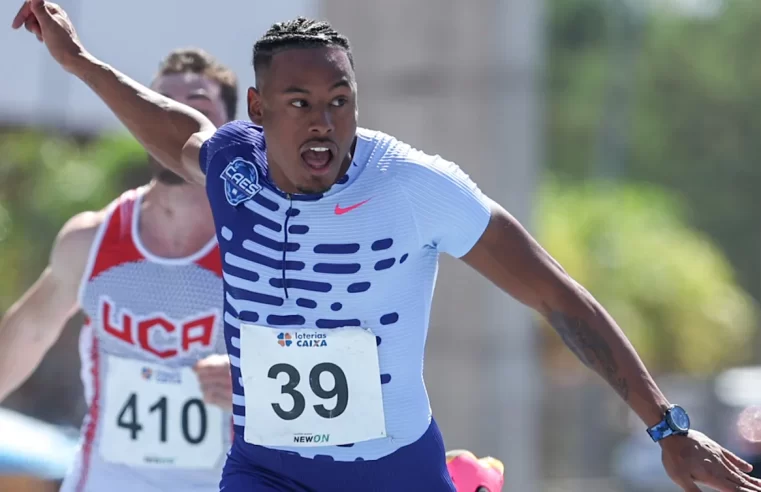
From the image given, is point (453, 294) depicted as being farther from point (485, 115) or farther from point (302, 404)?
point (302, 404)

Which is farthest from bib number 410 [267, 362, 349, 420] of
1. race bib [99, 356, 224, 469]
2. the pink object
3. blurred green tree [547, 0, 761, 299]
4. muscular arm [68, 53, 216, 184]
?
blurred green tree [547, 0, 761, 299]

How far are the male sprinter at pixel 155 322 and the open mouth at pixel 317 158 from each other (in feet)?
4.21

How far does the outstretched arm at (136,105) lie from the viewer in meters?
4.03

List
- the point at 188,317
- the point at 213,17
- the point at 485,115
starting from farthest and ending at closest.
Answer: the point at 485,115 < the point at 213,17 < the point at 188,317

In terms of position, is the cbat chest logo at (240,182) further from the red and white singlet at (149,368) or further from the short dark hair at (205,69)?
the short dark hair at (205,69)

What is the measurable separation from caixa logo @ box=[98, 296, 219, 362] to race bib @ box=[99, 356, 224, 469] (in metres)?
0.06

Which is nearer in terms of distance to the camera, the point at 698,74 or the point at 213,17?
the point at 213,17

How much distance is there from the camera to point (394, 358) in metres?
3.52

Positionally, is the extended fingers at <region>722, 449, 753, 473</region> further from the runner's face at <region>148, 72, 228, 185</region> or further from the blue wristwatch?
the runner's face at <region>148, 72, 228, 185</region>

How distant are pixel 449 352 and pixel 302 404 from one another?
7441mm

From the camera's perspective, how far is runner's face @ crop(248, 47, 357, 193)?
3.40 m

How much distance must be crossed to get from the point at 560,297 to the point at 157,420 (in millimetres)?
1752

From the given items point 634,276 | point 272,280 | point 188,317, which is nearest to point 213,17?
point 188,317

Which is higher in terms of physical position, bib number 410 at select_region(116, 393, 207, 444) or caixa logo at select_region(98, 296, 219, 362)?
caixa logo at select_region(98, 296, 219, 362)
